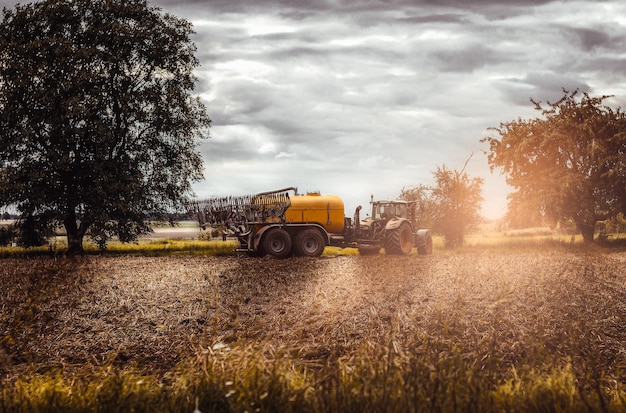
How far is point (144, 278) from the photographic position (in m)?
15.2

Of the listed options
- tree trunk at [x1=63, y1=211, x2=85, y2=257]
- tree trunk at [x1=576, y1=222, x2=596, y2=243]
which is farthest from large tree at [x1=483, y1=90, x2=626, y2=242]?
tree trunk at [x1=63, y1=211, x2=85, y2=257]

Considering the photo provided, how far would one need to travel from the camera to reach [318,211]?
2259 cm

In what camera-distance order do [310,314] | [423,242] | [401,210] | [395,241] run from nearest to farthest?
[310,314] < [395,241] < [401,210] < [423,242]

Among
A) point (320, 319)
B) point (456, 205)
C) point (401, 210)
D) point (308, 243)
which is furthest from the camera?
point (456, 205)

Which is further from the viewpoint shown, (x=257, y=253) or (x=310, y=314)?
(x=257, y=253)

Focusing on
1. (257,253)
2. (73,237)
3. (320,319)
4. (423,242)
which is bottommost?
(320,319)

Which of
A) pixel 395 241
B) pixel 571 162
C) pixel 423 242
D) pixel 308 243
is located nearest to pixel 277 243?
pixel 308 243

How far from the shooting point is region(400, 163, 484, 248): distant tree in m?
32.4

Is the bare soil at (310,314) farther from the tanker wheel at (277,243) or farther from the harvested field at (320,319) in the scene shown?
the tanker wheel at (277,243)

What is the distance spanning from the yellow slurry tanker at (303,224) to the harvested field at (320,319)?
5401 mm

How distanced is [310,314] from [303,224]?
11884 millimetres

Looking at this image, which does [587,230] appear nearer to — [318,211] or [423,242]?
[423,242]

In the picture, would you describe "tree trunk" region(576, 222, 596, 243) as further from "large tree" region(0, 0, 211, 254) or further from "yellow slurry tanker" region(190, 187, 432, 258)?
"large tree" region(0, 0, 211, 254)

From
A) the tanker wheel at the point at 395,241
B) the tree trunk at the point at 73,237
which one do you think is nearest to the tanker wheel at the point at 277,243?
the tanker wheel at the point at 395,241
